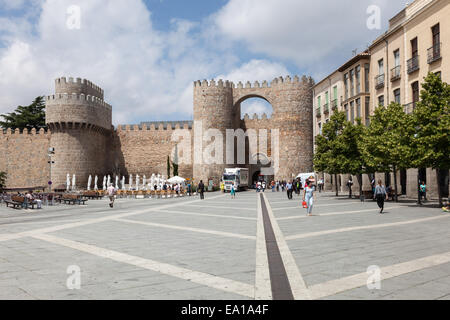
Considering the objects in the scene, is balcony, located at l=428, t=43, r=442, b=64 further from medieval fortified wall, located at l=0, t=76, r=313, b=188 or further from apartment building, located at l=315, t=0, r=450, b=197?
medieval fortified wall, located at l=0, t=76, r=313, b=188

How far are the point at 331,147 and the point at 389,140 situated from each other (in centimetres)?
746

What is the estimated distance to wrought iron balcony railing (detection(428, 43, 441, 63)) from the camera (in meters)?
21.1

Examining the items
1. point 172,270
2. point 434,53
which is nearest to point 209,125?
point 434,53

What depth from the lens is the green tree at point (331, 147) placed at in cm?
2522

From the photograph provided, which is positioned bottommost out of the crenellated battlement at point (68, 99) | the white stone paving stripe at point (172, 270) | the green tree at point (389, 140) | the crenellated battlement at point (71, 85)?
the white stone paving stripe at point (172, 270)

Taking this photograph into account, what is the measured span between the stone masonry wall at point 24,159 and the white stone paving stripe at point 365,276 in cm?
4899

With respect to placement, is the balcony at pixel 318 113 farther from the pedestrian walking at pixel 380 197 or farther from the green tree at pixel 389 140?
the pedestrian walking at pixel 380 197

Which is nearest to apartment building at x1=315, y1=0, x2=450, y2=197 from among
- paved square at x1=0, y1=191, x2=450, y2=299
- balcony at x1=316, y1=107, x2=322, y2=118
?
balcony at x1=316, y1=107, x2=322, y2=118

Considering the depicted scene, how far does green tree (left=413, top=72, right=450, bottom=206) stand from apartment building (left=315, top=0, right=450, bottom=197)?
4165 millimetres

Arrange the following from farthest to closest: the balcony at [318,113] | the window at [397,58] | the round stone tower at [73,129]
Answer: the round stone tower at [73,129], the balcony at [318,113], the window at [397,58]

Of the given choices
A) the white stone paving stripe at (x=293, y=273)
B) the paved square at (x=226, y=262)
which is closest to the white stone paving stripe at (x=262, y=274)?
the paved square at (x=226, y=262)

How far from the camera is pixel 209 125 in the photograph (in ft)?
158
